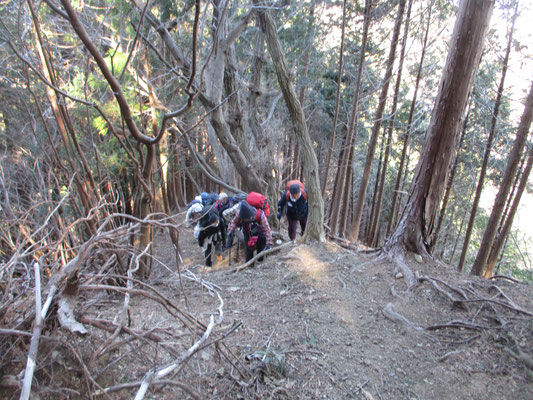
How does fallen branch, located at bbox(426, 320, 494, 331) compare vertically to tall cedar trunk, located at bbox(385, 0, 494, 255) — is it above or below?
below

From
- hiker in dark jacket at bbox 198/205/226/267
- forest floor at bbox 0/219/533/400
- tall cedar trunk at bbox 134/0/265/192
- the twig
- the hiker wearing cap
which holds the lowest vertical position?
hiker in dark jacket at bbox 198/205/226/267

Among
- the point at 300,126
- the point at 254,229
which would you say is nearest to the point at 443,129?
the point at 300,126

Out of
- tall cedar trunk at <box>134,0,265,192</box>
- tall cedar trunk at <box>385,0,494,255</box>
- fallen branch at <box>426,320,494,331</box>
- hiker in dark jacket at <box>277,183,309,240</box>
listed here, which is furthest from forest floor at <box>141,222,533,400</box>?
tall cedar trunk at <box>134,0,265,192</box>

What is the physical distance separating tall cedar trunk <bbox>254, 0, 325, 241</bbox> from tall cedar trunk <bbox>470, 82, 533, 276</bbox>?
570cm

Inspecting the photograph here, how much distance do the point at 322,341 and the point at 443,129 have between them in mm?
3234

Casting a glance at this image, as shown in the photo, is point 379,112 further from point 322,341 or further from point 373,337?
point 322,341

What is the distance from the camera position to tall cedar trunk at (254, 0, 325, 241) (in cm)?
581

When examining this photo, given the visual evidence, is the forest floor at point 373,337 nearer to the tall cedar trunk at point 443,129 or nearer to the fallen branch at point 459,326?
the fallen branch at point 459,326

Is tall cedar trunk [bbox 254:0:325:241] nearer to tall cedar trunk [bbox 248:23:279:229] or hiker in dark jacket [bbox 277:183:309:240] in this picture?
hiker in dark jacket [bbox 277:183:309:240]

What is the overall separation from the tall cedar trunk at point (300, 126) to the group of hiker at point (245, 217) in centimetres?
67

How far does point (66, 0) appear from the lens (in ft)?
5.58

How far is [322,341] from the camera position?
2.78 metres

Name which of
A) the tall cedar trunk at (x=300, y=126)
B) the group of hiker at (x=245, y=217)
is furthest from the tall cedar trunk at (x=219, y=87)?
the tall cedar trunk at (x=300, y=126)

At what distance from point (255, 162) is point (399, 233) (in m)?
5.47
